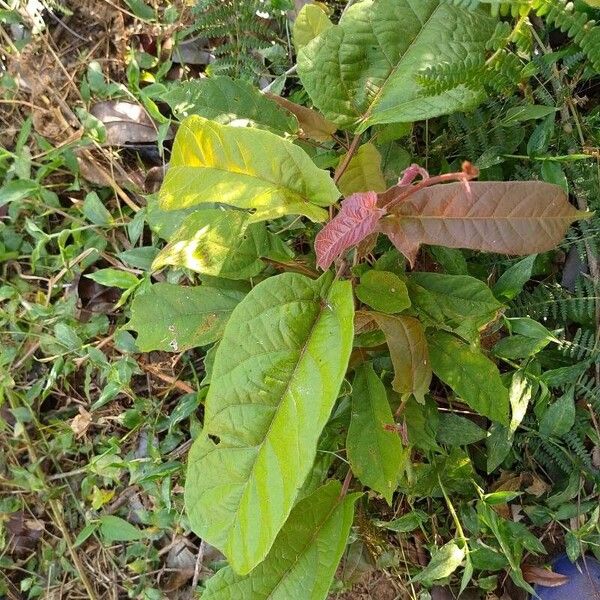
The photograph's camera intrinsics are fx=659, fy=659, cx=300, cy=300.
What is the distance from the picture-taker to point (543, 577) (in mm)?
1633

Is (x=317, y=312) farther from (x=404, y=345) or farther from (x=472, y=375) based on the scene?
(x=472, y=375)

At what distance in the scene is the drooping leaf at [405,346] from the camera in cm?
134

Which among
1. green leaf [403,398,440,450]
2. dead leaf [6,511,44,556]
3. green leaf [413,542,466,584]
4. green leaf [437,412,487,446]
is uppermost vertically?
green leaf [403,398,440,450]

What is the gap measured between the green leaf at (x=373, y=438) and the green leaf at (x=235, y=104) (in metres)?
0.59

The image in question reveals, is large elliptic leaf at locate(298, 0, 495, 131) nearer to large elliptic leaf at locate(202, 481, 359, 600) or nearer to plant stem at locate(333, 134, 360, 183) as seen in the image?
plant stem at locate(333, 134, 360, 183)

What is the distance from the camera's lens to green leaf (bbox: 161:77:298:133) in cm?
149

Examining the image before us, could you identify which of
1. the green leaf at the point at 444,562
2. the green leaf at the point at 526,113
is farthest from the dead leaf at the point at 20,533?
the green leaf at the point at 526,113

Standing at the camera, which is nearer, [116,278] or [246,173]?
[246,173]

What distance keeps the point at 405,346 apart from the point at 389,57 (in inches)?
23.3

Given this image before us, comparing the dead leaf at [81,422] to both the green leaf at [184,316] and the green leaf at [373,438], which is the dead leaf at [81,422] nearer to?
the green leaf at [184,316]

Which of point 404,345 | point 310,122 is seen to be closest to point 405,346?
point 404,345

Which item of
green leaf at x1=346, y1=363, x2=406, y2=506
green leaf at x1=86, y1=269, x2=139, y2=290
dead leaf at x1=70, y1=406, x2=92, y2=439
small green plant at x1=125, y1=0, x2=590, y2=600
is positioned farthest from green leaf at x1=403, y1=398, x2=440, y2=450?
dead leaf at x1=70, y1=406, x2=92, y2=439

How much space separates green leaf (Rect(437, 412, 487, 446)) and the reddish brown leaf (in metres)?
0.36

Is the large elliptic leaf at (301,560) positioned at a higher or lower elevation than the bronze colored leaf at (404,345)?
lower
